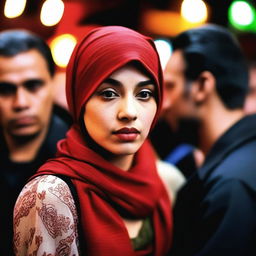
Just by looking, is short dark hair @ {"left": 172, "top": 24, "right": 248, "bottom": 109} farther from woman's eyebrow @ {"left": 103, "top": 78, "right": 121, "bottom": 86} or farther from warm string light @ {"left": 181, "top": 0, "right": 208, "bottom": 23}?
warm string light @ {"left": 181, "top": 0, "right": 208, "bottom": 23}

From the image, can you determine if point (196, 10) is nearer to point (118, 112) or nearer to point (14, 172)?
point (14, 172)

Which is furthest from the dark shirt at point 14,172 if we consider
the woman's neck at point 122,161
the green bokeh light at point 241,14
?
the green bokeh light at point 241,14

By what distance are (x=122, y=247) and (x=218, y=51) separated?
1.57 m

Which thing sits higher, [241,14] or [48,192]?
[241,14]

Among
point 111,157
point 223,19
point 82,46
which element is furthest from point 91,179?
point 223,19

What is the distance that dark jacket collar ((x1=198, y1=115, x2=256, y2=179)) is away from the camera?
101 inches

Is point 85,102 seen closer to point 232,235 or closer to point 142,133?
point 142,133

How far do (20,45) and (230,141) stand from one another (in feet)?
4.68

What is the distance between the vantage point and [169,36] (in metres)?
6.41


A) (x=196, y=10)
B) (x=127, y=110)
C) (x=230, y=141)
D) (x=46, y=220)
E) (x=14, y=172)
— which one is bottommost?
(x=14, y=172)

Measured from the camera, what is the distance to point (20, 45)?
2711 mm

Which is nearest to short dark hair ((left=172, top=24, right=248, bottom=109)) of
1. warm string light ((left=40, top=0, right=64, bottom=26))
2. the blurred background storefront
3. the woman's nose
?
the woman's nose

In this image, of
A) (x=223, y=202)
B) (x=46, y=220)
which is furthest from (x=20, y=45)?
(x=223, y=202)

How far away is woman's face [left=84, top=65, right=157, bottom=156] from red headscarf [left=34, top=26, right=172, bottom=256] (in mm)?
46
